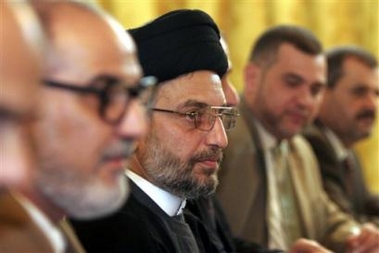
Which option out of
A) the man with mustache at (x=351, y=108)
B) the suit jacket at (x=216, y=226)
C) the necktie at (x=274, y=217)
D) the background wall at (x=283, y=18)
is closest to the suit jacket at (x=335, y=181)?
the man with mustache at (x=351, y=108)

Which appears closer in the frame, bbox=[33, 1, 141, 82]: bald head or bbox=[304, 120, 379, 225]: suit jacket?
bbox=[33, 1, 141, 82]: bald head

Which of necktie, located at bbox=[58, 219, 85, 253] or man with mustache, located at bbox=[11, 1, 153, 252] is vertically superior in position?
man with mustache, located at bbox=[11, 1, 153, 252]

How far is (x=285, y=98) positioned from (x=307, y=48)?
21 centimetres

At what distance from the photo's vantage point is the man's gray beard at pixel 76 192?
111 cm

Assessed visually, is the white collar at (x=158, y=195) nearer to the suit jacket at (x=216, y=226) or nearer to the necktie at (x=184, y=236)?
the necktie at (x=184, y=236)

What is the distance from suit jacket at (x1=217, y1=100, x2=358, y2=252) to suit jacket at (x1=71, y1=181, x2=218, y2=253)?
973mm

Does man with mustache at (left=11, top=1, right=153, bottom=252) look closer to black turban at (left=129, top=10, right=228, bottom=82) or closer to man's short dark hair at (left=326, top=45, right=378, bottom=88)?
black turban at (left=129, top=10, right=228, bottom=82)

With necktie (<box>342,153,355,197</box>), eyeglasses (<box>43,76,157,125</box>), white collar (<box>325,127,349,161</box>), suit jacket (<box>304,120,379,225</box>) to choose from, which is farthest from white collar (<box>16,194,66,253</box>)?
necktie (<box>342,153,355,197</box>)

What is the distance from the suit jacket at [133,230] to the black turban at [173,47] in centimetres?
27

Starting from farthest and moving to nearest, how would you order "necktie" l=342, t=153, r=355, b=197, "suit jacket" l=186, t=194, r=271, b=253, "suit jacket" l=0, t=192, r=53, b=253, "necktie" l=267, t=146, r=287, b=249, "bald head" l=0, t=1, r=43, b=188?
1. "necktie" l=342, t=153, r=355, b=197
2. "necktie" l=267, t=146, r=287, b=249
3. "suit jacket" l=186, t=194, r=271, b=253
4. "suit jacket" l=0, t=192, r=53, b=253
5. "bald head" l=0, t=1, r=43, b=188

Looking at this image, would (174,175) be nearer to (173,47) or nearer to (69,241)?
(173,47)

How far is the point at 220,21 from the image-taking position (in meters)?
3.97

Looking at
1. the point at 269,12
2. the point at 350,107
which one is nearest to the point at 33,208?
the point at 350,107

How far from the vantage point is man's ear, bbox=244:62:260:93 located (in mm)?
3121
